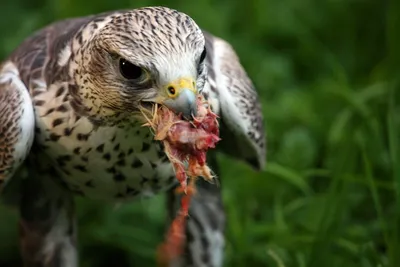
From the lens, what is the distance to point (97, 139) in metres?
3.12

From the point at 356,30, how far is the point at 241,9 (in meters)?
0.54

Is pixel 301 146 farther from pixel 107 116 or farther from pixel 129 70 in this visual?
pixel 129 70

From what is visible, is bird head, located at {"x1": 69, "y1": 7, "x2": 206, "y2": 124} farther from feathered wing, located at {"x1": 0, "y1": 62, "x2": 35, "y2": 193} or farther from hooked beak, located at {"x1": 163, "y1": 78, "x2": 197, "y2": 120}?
feathered wing, located at {"x1": 0, "y1": 62, "x2": 35, "y2": 193}

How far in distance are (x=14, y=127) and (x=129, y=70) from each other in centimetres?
52

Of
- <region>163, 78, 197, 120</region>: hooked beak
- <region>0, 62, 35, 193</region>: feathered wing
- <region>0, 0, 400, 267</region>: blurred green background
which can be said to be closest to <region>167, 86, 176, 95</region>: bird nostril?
<region>163, 78, 197, 120</region>: hooked beak

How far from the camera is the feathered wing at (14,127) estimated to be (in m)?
3.17

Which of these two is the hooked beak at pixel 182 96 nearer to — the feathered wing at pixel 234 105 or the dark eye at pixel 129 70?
the dark eye at pixel 129 70

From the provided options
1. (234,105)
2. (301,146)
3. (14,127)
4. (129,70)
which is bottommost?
(301,146)

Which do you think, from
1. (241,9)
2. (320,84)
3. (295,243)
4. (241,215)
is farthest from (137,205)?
(241,9)

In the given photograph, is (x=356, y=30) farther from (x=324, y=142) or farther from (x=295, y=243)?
(x=295, y=243)

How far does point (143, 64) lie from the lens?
274 cm

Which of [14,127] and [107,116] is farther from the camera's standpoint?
[14,127]

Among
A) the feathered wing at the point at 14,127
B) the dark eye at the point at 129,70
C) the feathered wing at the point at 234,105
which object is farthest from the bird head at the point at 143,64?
the feathered wing at the point at 234,105

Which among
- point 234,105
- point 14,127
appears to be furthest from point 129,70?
point 234,105
